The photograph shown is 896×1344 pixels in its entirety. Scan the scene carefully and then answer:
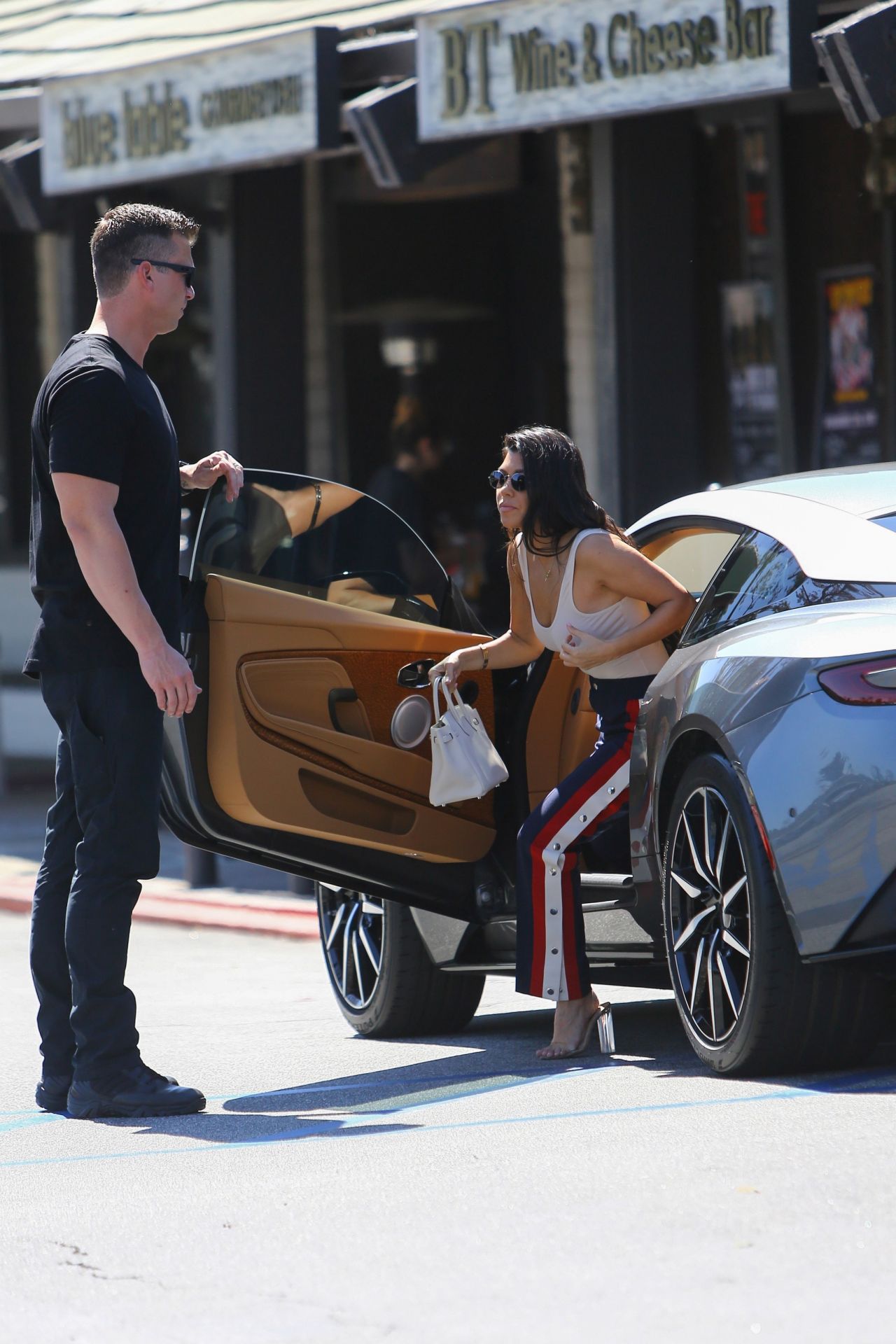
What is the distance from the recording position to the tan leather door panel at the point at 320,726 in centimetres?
582

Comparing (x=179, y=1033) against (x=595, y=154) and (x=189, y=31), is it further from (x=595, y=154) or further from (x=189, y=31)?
(x=189, y=31)

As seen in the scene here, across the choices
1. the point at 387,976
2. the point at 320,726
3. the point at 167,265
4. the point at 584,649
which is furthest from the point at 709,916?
the point at 167,265

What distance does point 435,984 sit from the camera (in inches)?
260

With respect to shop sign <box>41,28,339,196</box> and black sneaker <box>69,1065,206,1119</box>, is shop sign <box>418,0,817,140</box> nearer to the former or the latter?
shop sign <box>41,28,339,196</box>

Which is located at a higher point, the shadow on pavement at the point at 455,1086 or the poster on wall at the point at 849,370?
the poster on wall at the point at 849,370

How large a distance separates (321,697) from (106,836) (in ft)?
2.94

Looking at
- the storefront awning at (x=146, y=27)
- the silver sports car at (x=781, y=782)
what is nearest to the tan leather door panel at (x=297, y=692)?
the silver sports car at (x=781, y=782)

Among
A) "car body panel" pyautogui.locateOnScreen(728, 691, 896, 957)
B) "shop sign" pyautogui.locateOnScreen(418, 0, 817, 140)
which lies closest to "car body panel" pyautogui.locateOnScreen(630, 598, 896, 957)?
"car body panel" pyautogui.locateOnScreen(728, 691, 896, 957)

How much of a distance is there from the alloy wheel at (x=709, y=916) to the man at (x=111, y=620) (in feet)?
4.03

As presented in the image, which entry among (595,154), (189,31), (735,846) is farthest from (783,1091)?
(189,31)

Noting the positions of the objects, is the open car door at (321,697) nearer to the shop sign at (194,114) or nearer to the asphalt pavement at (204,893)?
the asphalt pavement at (204,893)

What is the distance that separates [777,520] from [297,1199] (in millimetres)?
2017

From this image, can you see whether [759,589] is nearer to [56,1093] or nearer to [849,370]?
[56,1093]

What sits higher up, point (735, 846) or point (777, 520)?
point (777, 520)
